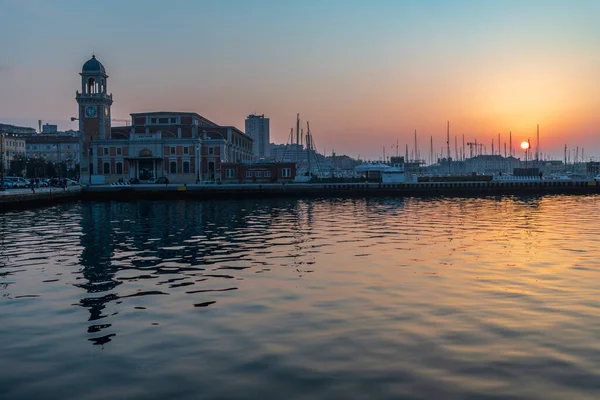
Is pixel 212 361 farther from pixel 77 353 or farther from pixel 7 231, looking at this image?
pixel 7 231

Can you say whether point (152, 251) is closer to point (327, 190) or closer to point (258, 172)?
point (327, 190)

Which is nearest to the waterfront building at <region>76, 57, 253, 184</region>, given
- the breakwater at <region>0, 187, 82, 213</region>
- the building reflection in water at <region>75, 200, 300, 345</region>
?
the breakwater at <region>0, 187, 82, 213</region>

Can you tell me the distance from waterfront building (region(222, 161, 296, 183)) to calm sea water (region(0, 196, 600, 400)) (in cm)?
8476

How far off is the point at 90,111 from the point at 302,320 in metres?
119

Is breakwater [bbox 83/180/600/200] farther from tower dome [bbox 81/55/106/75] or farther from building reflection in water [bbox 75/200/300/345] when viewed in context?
building reflection in water [bbox 75/200/300/345]

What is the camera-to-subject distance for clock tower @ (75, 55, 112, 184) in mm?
121625

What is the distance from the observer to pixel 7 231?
132ft

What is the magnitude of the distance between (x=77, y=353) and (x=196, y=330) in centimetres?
278

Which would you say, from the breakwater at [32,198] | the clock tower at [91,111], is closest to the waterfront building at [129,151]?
the clock tower at [91,111]

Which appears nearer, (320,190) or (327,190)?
(320,190)

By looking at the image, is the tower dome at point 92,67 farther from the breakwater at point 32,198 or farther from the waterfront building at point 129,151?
the breakwater at point 32,198

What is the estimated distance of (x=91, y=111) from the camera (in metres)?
123

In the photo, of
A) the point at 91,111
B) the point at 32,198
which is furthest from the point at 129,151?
the point at 32,198

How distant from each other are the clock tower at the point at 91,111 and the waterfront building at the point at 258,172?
1129 inches
